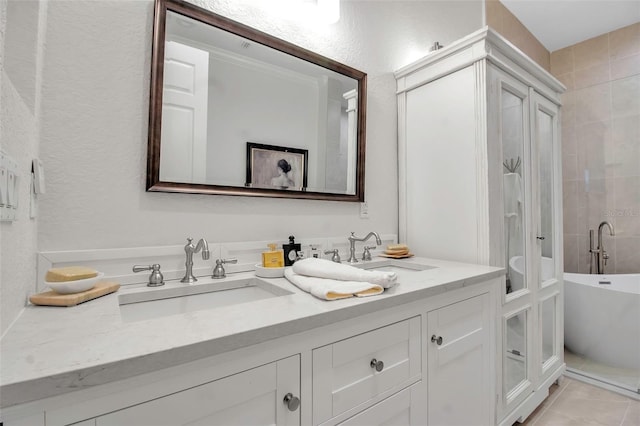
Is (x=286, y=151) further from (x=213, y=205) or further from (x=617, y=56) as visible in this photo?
(x=617, y=56)

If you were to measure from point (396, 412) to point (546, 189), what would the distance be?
5.79 ft

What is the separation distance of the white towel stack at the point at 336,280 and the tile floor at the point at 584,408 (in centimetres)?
156

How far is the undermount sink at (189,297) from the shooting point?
3.01 feet

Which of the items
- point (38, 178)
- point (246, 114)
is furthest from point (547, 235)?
point (38, 178)

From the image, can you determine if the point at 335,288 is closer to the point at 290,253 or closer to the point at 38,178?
the point at 290,253

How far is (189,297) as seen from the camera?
1031 millimetres

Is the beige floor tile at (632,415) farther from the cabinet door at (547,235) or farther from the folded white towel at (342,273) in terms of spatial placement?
the folded white towel at (342,273)

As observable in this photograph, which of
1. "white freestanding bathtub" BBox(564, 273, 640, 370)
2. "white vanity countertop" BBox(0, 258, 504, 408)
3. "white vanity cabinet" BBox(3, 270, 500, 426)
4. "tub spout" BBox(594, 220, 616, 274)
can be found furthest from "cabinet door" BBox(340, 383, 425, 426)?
"tub spout" BBox(594, 220, 616, 274)

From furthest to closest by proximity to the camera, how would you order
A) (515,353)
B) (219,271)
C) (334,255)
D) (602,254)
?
1. (602,254)
2. (515,353)
3. (334,255)
4. (219,271)

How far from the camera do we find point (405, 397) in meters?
0.97

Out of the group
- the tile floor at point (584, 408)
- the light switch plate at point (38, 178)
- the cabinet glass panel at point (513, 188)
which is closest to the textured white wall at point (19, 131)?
the light switch plate at point (38, 178)

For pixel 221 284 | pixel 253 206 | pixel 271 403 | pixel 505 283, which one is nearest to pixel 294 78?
pixel 253 206

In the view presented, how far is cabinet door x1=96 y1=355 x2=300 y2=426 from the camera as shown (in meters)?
0.56

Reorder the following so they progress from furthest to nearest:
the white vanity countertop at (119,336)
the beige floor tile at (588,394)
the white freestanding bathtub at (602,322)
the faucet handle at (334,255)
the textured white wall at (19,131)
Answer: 1. the white freestanding bathtub at (602,322)
2. the beige floor tile at (588,394)
3. the faucet handle at (334,255)
4. the textured white wall at (19,131)
5. the white vanity countertop at (119,336)
